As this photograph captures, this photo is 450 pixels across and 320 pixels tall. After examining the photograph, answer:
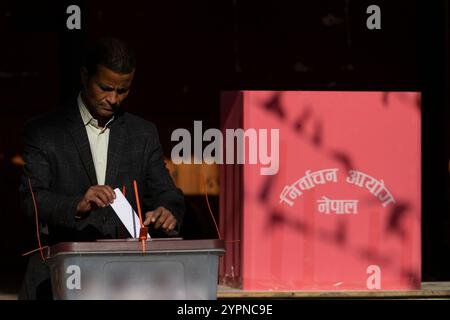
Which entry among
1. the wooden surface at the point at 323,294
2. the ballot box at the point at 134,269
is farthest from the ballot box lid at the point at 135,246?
the wooden surface at the point at 323,294

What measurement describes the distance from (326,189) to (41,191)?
6.44ft

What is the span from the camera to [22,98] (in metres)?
8.64

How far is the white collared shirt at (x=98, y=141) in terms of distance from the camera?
15.3ft

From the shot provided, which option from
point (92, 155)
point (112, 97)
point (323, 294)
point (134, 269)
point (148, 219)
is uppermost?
point (112, 97)

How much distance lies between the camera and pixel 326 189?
603cm

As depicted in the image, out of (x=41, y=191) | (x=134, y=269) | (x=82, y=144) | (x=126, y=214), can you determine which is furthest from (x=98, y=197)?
(x=82, y=144)

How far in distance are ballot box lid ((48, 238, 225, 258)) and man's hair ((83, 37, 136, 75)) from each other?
76cm

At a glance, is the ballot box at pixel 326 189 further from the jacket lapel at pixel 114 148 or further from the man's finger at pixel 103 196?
the man's finger at pixel 103 196

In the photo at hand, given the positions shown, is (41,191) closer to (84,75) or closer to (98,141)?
(98,141)

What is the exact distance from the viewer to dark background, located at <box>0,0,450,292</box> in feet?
28.3

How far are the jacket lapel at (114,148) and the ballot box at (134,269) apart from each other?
0.55 metres

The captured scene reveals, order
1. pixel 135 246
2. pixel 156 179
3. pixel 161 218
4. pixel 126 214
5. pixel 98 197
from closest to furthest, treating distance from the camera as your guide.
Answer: pixel 135 246, pixel 98 197, pixel 126 214, pixel 161 218, pixel 156 179
